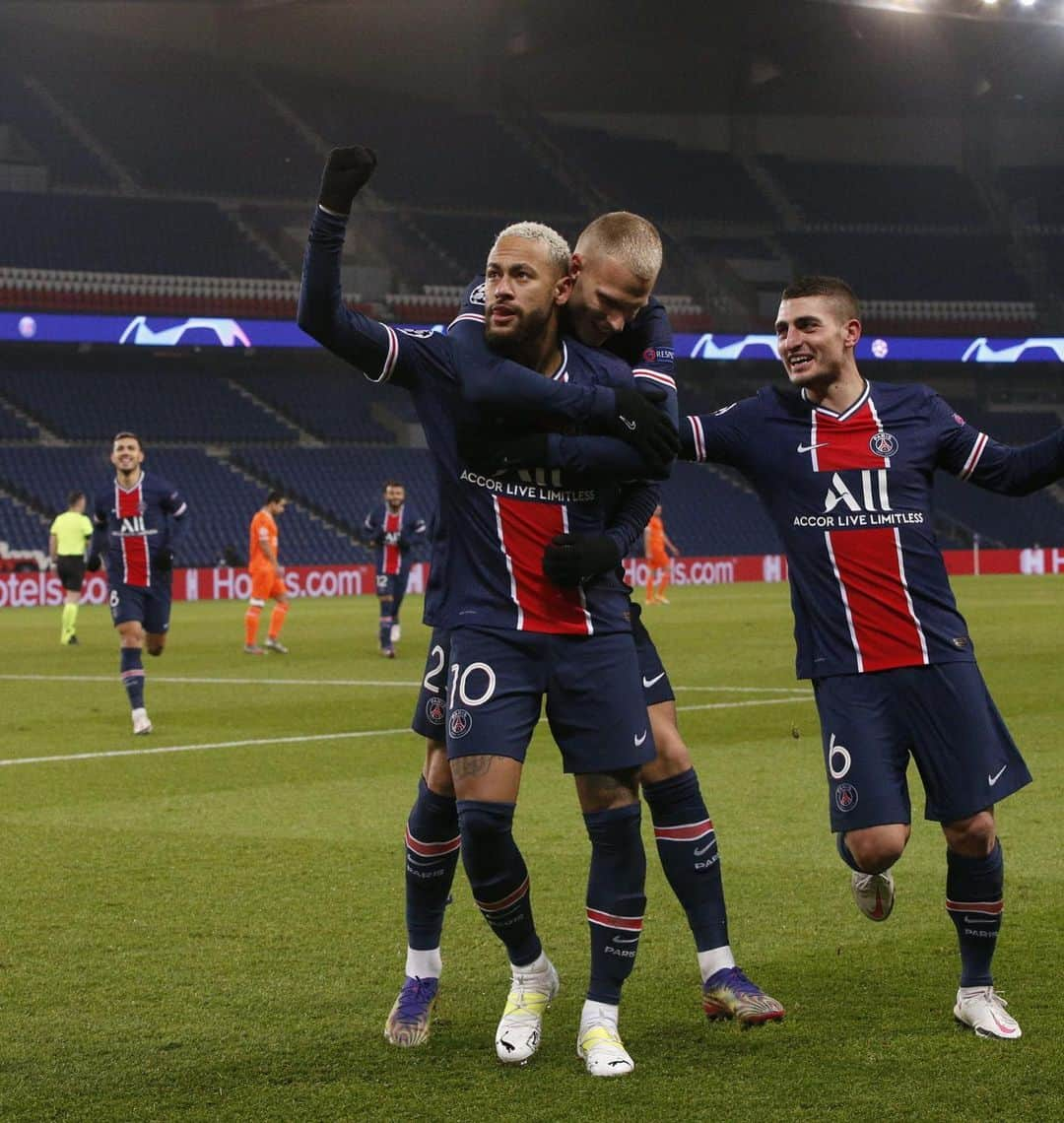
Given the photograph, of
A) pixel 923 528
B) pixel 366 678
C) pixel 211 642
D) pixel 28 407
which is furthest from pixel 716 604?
pixel 923 528

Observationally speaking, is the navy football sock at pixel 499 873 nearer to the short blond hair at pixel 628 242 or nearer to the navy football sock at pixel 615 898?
the navy football sock at pixel 615 898

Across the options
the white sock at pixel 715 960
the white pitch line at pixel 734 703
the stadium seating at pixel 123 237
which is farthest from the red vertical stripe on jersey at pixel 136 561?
the stadium seating at pixel 123 237

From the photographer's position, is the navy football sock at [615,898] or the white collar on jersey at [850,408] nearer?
the navy football sock at [615,898]

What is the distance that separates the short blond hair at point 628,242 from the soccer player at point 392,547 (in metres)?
15.6

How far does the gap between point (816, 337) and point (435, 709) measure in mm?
1541

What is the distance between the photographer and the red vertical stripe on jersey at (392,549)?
20.7m

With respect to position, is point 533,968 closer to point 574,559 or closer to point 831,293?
point 574,559

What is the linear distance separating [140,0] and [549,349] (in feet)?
149

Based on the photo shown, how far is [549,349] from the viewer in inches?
187

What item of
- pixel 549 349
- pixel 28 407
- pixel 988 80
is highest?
pixel 988 80

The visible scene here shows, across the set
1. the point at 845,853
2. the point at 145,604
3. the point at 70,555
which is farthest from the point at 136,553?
the point at 70,555

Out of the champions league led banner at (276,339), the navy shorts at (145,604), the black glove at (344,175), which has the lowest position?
the navy shorts at (145,604)

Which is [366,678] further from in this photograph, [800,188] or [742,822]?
[800,188]

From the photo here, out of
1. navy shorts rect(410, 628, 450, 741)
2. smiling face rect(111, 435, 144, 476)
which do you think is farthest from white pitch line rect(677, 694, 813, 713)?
navy shorts rect(410, 628, 450, 741)
